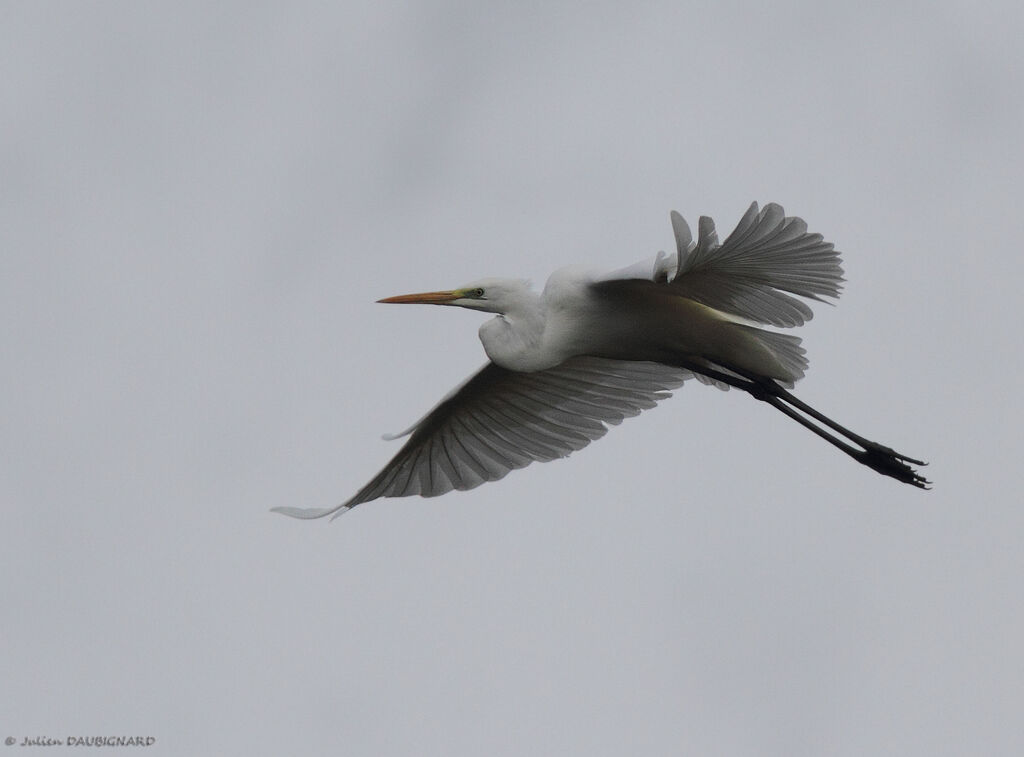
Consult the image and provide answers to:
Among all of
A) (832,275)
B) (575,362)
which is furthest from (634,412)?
(832,275)

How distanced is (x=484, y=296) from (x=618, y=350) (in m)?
0.94

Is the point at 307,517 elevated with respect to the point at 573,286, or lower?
lower

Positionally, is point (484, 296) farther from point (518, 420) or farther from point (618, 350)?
point (518, 420)

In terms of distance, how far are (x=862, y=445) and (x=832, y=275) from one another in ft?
5.21

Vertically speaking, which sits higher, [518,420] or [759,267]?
[759,267]

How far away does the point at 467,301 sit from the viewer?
10852 millimetres

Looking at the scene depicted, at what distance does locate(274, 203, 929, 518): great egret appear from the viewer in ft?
33.3

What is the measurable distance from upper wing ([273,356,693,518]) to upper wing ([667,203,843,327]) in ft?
3.59

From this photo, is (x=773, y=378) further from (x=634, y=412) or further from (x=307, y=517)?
(x=307, y=517)

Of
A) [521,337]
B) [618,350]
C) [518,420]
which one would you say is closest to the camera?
[521,337]

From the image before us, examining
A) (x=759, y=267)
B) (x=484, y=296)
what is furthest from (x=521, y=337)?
(x=759, y=267)

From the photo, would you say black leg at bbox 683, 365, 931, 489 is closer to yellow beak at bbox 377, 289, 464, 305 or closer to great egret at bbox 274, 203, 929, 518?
great egret at bbox 274, 203, 929, 518

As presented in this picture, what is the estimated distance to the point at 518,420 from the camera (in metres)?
12.1

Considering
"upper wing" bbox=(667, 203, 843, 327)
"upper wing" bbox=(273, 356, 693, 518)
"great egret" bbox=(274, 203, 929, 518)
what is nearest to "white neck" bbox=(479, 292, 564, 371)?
"great egret" bbox=(274, 203, 929, 518)
